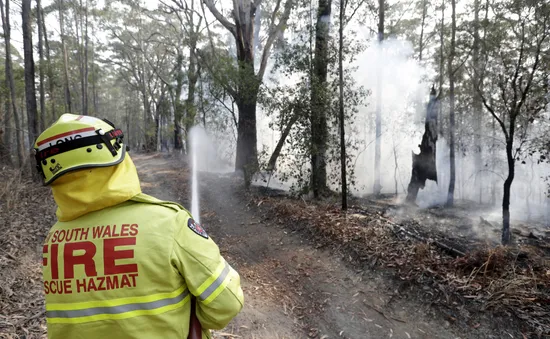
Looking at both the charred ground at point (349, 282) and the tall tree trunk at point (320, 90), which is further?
the tall tree trunk at point (320, 90)

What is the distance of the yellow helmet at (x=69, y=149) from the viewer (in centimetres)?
123

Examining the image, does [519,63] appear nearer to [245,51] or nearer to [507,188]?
[507,188]

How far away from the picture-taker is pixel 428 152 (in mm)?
14984

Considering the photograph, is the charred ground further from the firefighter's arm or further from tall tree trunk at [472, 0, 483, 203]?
tall tree trunk at [472, 0, 483, 203]

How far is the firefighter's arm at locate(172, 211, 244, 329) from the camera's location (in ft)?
4.17

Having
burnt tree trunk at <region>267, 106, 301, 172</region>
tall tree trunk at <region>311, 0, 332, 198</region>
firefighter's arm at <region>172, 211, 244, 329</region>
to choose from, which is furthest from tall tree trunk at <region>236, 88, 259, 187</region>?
firefighter's arm at <region>172, 211, 244, 329</region>

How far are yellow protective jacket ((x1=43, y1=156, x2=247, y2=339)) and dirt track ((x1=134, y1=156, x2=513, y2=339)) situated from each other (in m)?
2.71

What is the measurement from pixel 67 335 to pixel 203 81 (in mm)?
15566

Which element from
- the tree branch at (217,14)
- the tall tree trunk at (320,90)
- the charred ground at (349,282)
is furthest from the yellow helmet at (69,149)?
the tree branch at (217,14)

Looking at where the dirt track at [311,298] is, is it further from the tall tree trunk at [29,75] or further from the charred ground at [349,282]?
the tall tree trunk at [29,75]

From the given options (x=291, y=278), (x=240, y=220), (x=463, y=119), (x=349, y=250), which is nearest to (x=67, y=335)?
(x=291, y=278)

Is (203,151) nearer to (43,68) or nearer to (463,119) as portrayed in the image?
(43,68)

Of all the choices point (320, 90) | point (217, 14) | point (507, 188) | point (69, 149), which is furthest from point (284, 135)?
point (69, 149)

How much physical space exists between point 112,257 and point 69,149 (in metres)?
0.46
